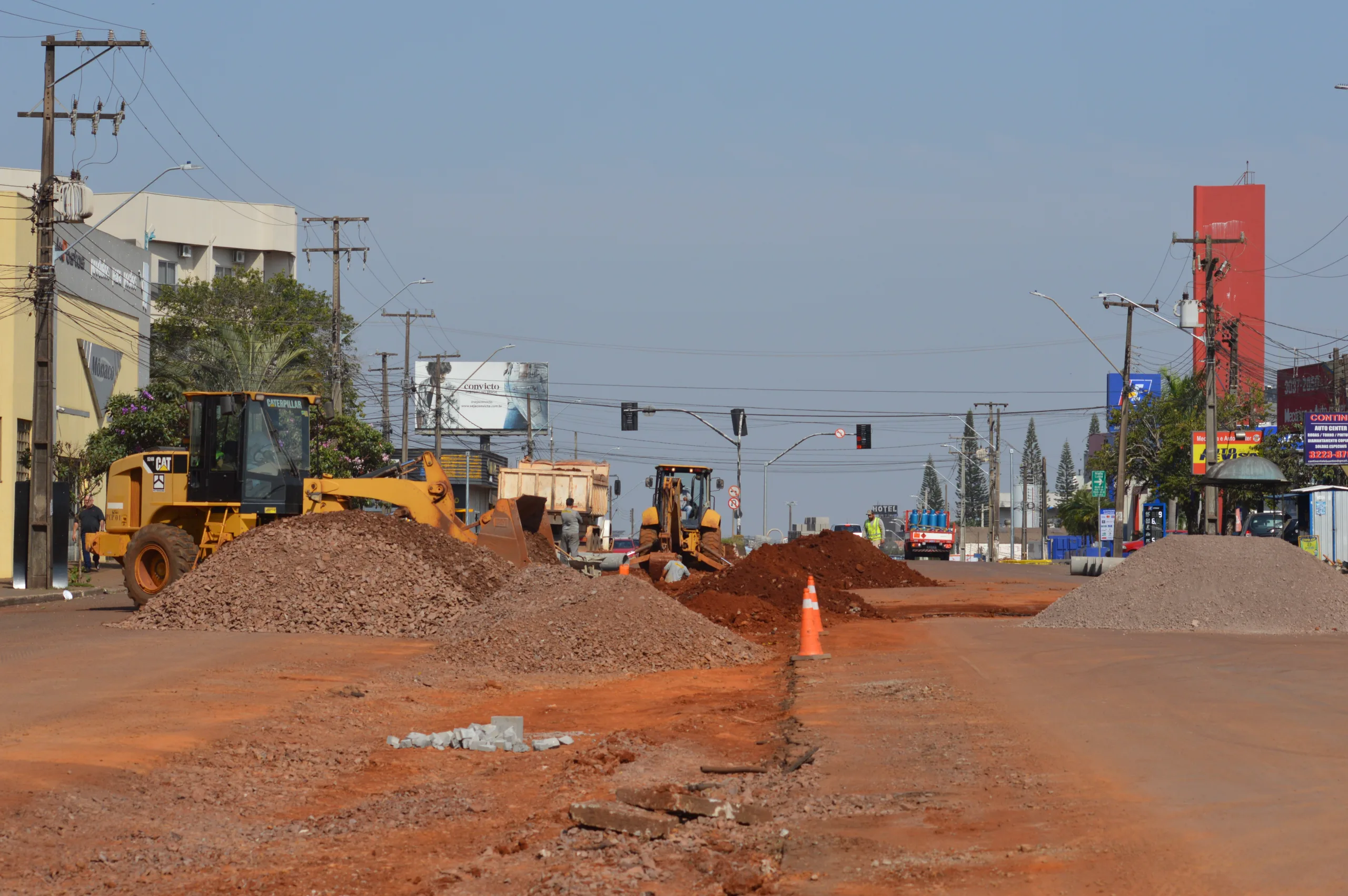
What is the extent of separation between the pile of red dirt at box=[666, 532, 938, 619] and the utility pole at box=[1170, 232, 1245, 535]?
25.8ft

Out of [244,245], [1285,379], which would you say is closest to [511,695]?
[1285,379]

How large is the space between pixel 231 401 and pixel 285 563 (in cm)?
369

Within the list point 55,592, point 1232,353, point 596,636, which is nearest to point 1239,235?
point 1232,353

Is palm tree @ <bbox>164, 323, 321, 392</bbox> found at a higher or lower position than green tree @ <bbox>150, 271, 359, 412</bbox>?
lower

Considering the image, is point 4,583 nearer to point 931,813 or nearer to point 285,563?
point 285,563

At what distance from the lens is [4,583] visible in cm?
3272

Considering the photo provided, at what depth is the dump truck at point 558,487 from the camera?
4803cm

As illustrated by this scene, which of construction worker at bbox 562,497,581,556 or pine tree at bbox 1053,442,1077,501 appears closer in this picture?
construction worker at bbox 562,497,581,556

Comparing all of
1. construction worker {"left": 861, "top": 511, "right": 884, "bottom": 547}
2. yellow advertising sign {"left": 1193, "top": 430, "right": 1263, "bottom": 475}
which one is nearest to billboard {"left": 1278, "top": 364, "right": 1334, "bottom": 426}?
yellow advertising sign {"left": 1193, "top": 430, "right": 1263, "bottom": 475}

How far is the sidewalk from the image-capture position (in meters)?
27.2

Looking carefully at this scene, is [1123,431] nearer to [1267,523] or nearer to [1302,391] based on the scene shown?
[1267,523]

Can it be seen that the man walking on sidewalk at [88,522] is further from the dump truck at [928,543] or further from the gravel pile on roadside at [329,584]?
the dump truck at [928,543]

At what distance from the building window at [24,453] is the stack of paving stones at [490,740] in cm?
2933

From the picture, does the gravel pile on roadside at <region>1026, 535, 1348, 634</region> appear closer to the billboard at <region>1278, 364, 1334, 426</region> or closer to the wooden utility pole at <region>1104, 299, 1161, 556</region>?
the wooden utility pole at <region>1104, 299, 1161, 556</region>
